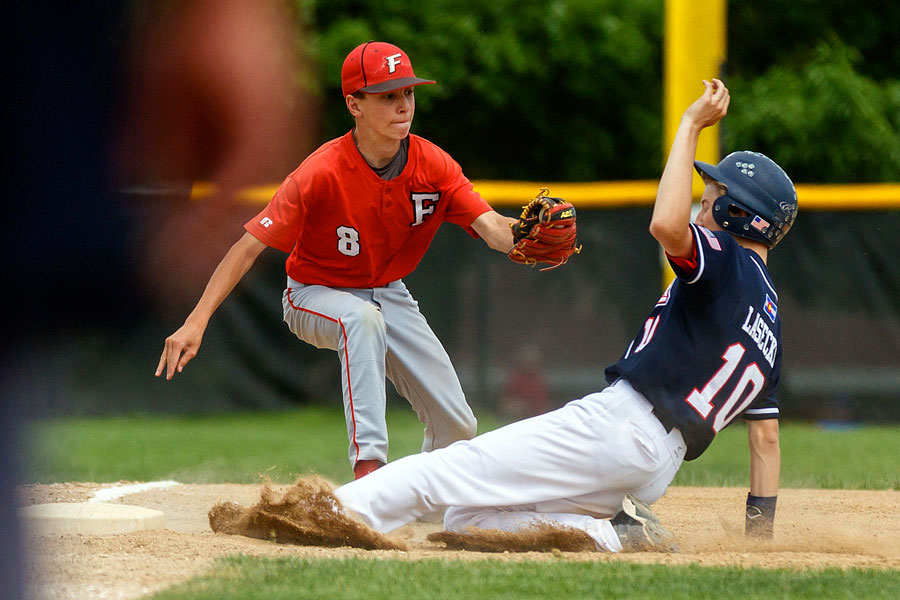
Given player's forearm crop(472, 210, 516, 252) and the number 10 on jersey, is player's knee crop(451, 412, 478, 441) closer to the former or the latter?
player's forearm crop(472, 210, 516, 252)

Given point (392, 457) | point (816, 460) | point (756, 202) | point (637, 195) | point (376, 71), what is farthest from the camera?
point (637, 195)

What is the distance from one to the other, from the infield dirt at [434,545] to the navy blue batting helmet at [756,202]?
104 centimetres

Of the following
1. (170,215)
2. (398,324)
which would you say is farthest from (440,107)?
(170,215)

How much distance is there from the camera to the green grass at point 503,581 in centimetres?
278

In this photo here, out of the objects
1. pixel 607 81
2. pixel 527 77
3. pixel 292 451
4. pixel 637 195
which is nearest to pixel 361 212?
pixel 292 451

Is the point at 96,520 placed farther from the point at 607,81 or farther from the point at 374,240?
the point at 607,81

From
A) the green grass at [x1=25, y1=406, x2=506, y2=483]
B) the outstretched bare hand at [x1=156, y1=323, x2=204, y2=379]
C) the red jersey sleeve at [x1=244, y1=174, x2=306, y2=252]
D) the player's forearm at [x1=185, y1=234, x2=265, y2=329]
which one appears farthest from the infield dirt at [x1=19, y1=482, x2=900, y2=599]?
the red jersey sleeve at [x1=244, y1=174, x2=306, y2=252]

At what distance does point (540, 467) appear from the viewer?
343 cm

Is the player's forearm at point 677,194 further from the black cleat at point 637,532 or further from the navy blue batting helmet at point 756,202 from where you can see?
the black cleat at point 637,532

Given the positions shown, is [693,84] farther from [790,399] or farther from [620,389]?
[620,389]

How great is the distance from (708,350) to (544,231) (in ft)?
2.82

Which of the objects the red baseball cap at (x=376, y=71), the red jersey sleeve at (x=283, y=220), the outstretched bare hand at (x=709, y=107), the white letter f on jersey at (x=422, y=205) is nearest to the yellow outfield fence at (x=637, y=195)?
the white letter f on jersey at (x=422, y=205)

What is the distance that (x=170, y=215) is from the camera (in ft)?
4.02

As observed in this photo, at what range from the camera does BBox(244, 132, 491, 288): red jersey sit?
14.3 feet
